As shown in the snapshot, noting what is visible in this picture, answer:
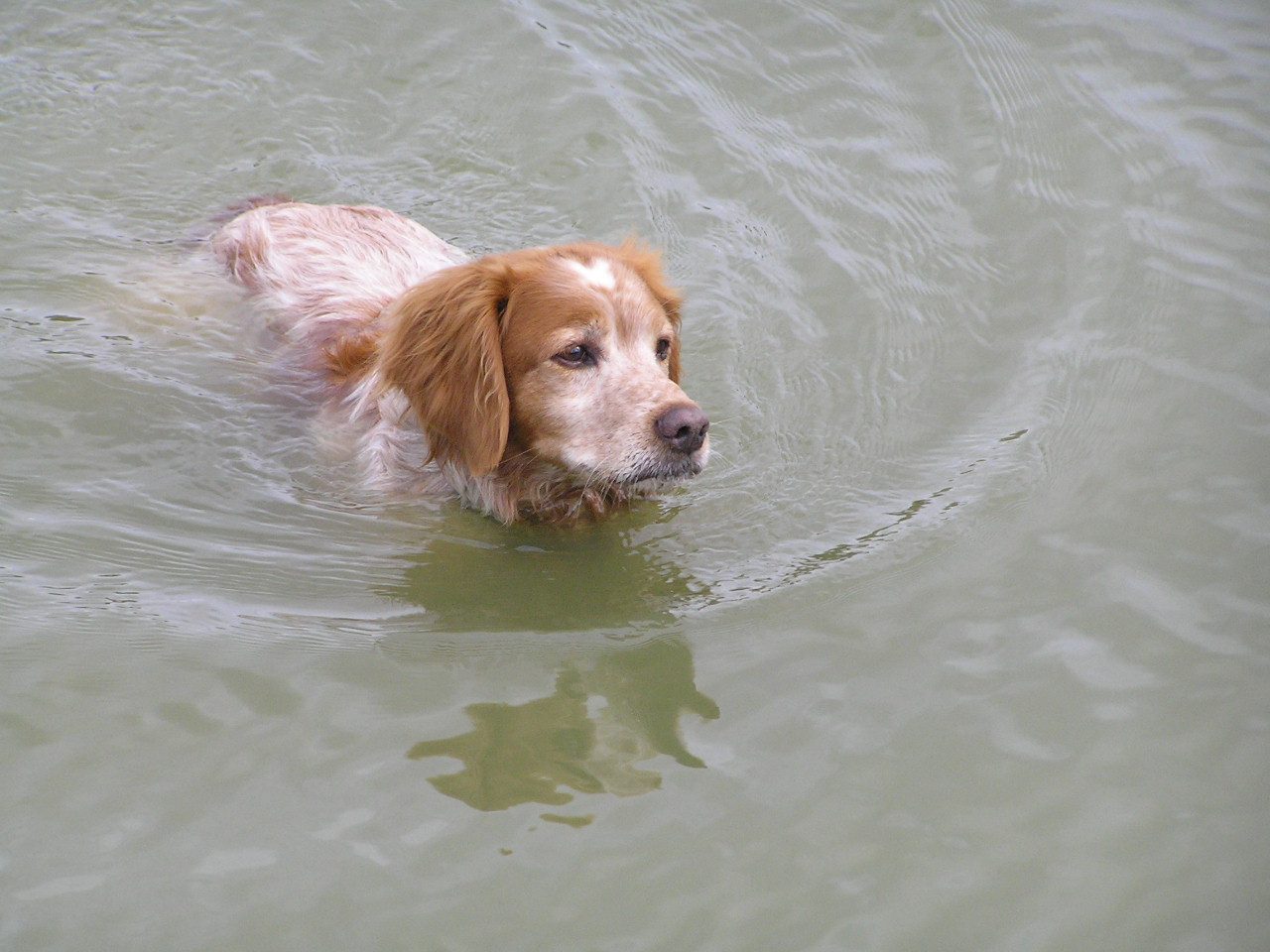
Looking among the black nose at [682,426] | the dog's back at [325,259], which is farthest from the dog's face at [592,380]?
the dog's back at [325,259]

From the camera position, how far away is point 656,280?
4.75 m

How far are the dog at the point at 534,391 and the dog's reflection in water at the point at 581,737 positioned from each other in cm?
73

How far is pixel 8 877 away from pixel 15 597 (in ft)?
4.05

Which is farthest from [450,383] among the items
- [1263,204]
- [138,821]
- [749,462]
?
[1263,204]

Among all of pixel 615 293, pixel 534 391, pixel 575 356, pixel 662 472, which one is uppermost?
pixel 615 293

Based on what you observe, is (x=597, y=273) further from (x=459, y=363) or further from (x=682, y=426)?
(x=682, y=426)

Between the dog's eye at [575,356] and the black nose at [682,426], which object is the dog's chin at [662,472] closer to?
the black nose at [682,426]

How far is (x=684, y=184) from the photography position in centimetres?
702

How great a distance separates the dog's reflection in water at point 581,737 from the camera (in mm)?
3344

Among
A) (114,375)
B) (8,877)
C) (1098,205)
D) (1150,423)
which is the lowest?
(8,877)

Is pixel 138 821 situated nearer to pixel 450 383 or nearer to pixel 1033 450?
pixel 450 383

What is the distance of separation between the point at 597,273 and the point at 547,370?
399 millimetres

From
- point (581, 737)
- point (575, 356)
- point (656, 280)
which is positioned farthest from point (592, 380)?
point (581, 737)

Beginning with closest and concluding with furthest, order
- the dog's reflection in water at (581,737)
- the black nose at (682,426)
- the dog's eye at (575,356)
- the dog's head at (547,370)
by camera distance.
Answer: the dog's reflection in water at (581,737), the black nose at (682,426), the dog's head at (547,370), the dog's eye at (575,356)
